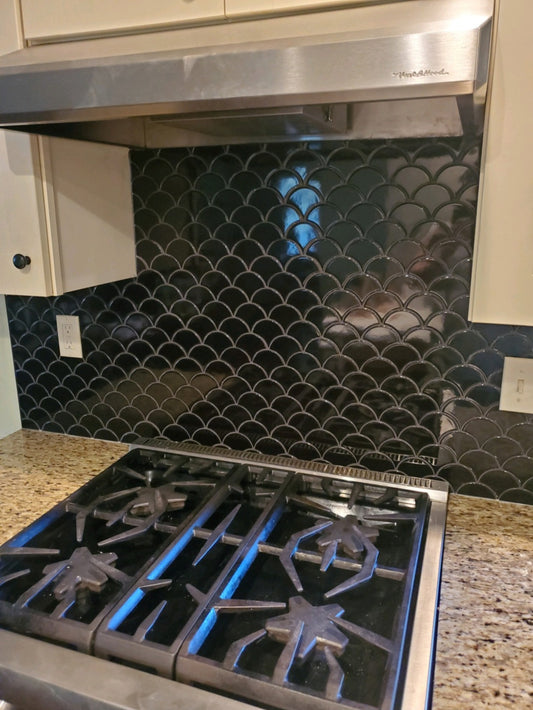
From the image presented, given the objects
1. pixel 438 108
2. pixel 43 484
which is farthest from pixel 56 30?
pixel 43 484

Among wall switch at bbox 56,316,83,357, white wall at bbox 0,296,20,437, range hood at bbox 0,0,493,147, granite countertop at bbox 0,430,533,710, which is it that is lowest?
granite countertop at bbox 0,430,533,710

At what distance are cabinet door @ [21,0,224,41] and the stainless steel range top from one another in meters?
0.88

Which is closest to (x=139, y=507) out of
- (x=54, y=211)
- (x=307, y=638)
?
(x=307, y=638)

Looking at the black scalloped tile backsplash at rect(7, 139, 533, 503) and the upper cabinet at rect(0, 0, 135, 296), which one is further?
the black scalloped tile backsplash at rect(7, 139, 533, 503)

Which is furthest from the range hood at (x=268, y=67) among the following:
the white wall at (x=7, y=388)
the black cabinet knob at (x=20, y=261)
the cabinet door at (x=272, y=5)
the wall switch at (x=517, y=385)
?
the white wall at (x=7, y=388)

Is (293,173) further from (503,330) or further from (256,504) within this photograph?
(256,504)

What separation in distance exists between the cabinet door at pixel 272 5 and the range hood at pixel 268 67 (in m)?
0.01

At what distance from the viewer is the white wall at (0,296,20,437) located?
1606 mm

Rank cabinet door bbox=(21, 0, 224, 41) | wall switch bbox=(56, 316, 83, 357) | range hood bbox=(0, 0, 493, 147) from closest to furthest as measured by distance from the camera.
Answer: range hood bbox=(0, 0, 493, 147), cabinet door bbox=(21, 0, 224, 41), wall switch bbox=(56, 316, 83, 357)

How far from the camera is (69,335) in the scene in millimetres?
1546

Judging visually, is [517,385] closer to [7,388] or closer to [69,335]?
[69,335]

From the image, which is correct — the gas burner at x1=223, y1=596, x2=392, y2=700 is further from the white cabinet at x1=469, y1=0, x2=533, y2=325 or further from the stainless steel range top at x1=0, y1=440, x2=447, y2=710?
the white cabinet at x1=469, y1=0, x2=533, y2=325

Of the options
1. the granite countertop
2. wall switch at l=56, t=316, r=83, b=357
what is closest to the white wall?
the granite countertop

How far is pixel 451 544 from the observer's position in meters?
1.13
